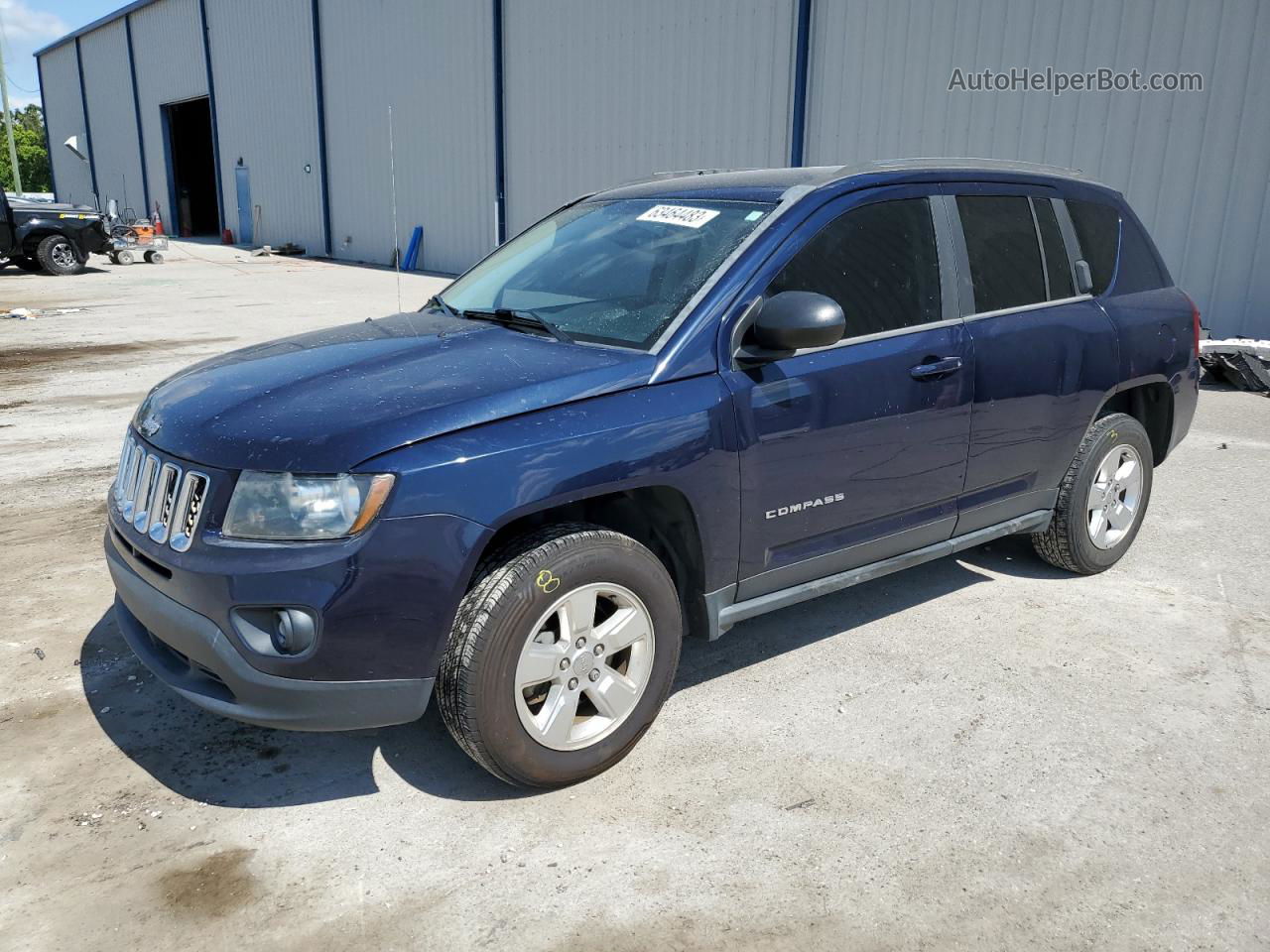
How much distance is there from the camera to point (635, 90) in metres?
16.9

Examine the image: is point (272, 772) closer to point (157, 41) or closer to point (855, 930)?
point (855, 930)

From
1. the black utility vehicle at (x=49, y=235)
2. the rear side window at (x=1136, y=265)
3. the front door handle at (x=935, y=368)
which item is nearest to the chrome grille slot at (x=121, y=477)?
the front door handle at (x=935, y=368)

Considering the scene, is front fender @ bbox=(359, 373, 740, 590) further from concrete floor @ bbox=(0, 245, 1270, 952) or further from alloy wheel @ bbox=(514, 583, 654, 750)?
concrete floor @ bbox=(0, 245, 1270, 952)

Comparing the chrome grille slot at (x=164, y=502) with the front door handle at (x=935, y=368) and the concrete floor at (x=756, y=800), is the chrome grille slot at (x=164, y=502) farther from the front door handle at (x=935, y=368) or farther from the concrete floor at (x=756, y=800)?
the front door handle at (x=935, y=368)

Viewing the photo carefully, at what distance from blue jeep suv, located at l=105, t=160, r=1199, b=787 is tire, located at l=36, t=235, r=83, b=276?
61.3 ft

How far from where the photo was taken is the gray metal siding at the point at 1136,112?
33.1 feet

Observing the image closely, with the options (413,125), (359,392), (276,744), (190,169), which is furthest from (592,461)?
(190,169)

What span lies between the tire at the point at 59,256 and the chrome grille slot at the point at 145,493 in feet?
63.9

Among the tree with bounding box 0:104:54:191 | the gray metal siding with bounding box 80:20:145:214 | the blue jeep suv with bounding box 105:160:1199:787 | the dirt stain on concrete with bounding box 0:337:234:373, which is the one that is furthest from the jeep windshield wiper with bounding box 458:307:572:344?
the tree with bounding box 0:104:54:191

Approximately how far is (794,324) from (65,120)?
52458mm

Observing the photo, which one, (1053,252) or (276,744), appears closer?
(276,744)

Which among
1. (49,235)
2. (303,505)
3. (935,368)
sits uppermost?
(935,368)

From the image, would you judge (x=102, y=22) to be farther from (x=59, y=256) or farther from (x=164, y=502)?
(x=164, y=502)

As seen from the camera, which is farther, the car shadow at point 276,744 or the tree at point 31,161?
the tree at point 31,161
